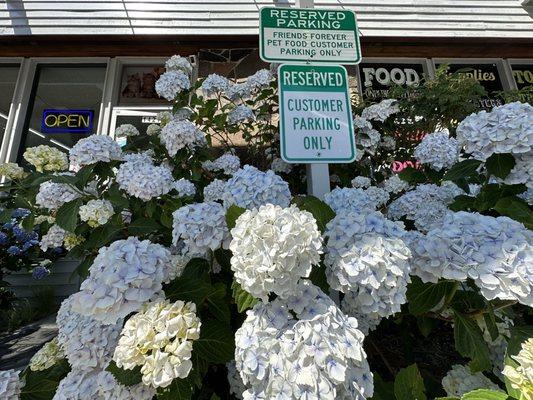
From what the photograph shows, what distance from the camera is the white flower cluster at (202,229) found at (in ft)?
3.27

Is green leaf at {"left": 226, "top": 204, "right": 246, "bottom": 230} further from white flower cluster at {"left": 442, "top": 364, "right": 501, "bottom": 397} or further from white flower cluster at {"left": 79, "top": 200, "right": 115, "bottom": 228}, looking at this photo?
white flower cluster at {"left": 442, "top": 364, "right": 501, "bottom": 397}

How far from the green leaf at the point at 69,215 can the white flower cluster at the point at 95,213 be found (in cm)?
3

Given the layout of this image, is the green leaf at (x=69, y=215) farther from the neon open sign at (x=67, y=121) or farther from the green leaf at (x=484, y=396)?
the neon open sign at (x=67, y=121)

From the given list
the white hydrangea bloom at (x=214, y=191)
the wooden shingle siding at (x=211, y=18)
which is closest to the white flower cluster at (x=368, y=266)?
the white hydrangea bloom at (x=214, y=191)

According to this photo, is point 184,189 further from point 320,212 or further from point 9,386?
point 9,386

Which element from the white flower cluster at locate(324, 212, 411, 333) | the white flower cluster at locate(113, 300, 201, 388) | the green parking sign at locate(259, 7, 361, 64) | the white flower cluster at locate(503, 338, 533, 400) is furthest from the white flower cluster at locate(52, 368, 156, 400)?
the green parking sign at locate(259, 7, 361, 64)

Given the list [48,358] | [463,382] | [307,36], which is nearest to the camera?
[463,382]

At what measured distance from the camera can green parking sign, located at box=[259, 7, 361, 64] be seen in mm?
1479

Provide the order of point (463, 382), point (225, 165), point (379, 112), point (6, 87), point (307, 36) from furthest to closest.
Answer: point (6, 87) → point (379, 112) → point (225, 165) → point (307, 36) → point (463, 382)

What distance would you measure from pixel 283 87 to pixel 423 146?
1025mm

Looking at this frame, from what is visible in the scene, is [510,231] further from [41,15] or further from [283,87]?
[41,15]

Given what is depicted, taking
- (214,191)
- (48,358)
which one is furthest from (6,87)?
(48,358)

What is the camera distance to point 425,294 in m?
1.00

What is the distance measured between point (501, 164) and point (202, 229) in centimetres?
105
